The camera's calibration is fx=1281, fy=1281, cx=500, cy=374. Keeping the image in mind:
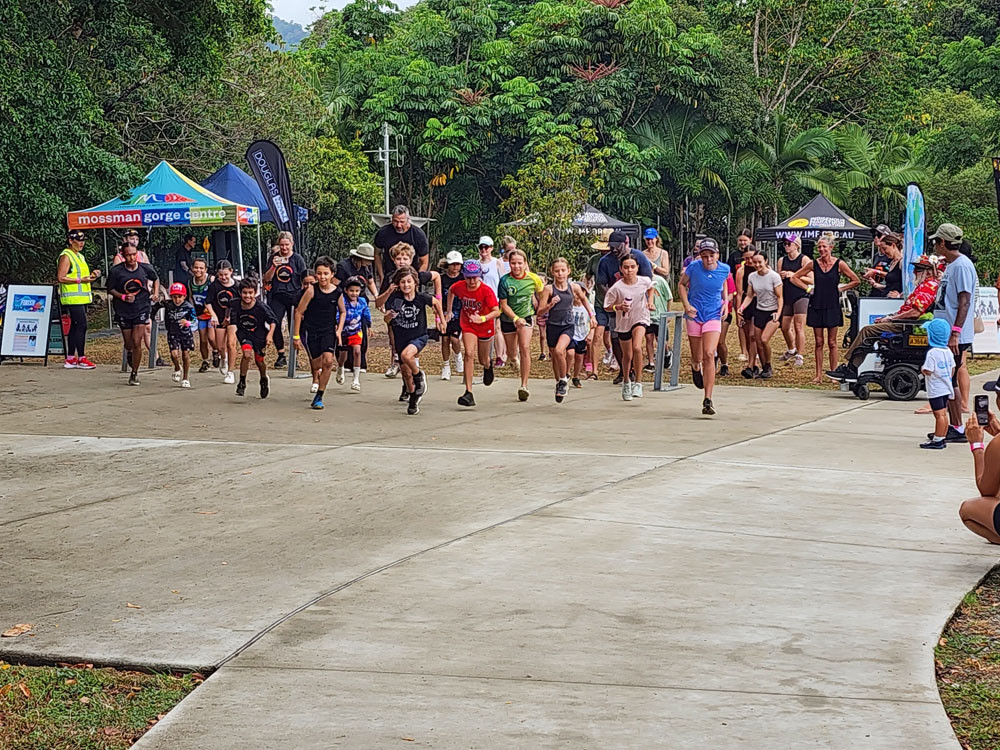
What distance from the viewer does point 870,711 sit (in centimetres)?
480

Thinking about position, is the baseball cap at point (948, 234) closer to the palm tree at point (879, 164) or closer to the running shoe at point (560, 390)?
the running shoe at point (560, 390)

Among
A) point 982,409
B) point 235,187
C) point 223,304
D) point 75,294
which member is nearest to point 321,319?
point 223,304

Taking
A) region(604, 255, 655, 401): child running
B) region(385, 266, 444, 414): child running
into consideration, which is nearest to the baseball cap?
region(604, 255, 655, 401): child running

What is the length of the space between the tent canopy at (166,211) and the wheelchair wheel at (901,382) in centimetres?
1050

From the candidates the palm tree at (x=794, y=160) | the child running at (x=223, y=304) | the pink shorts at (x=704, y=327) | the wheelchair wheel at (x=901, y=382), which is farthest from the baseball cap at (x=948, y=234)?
the palm tree at (x=794, y=160)

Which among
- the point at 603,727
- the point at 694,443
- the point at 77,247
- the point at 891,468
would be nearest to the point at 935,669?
the point at 603,727

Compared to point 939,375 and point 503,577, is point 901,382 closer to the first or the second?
point 939,375

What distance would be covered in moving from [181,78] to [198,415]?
50.2 feet

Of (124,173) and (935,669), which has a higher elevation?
(124,173)

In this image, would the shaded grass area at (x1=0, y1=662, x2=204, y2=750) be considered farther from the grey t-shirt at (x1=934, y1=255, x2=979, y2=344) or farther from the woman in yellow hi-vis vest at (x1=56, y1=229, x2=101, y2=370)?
the woman in yellow hi-vis vest at (x1=56, y1=229, x2=101, y2=370)

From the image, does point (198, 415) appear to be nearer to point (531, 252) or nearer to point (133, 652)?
point (133, 652)

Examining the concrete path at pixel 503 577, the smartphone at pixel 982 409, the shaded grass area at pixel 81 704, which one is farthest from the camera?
the smartphone at pixel 982 409

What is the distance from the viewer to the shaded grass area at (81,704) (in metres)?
4.59

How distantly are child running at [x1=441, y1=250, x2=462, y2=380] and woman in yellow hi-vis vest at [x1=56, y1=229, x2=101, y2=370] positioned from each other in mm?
5123
